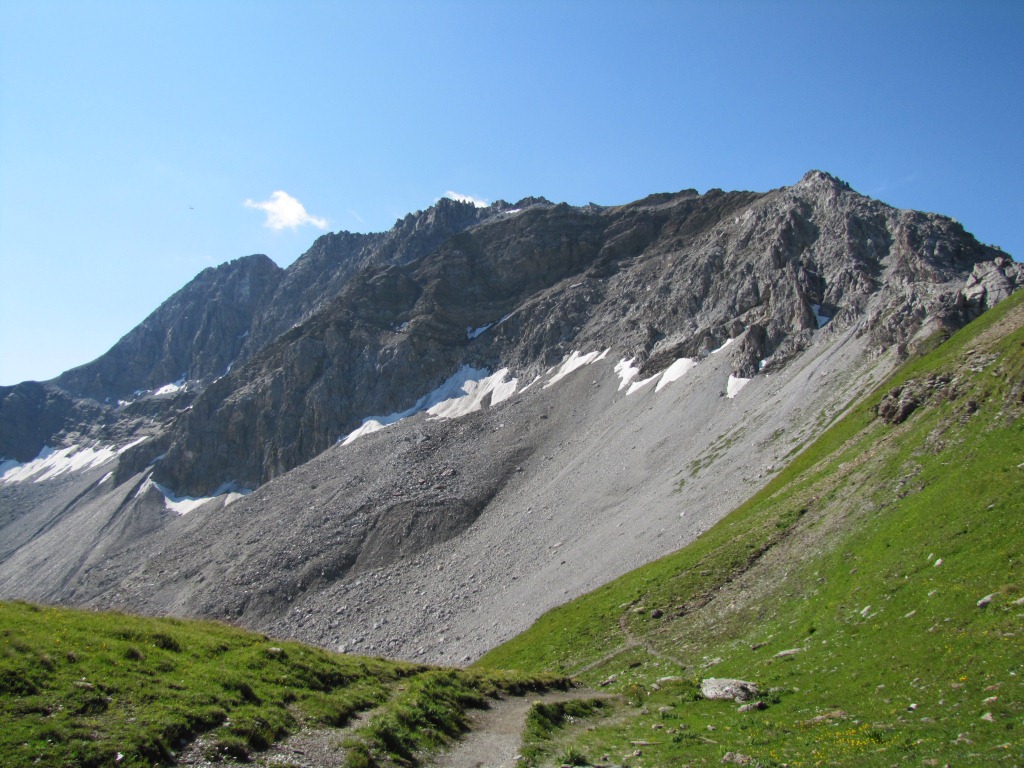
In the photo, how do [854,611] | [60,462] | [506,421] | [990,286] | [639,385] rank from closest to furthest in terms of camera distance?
[854,611] → [990,286] → [639,385] → [506,421] → [60,462]

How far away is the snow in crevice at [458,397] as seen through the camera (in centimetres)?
11762

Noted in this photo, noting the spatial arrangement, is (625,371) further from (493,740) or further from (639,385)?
(493,740)

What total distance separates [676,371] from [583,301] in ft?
143

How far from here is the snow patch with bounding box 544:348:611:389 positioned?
365ft

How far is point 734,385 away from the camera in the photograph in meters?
80.8

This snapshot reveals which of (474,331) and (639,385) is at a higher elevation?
(474,331)

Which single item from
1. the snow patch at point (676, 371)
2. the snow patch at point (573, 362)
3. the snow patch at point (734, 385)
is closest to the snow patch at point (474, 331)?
Result: the snow patch at point (573, 362)

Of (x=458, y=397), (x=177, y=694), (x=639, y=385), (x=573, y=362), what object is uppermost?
(x=458, y=397)

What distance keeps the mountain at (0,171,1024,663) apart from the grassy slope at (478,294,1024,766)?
11.5 metres

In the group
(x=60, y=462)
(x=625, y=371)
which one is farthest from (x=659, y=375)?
(x=60, y=462)

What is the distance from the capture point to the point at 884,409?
45.5 meters

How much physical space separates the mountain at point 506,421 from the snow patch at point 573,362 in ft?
1.59

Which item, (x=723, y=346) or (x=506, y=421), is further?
(x=506, y=421)

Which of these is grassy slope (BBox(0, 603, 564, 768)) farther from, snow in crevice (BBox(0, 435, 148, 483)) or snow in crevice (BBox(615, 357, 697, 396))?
snow in crevice (BBox(0, 435, 148, 483))
